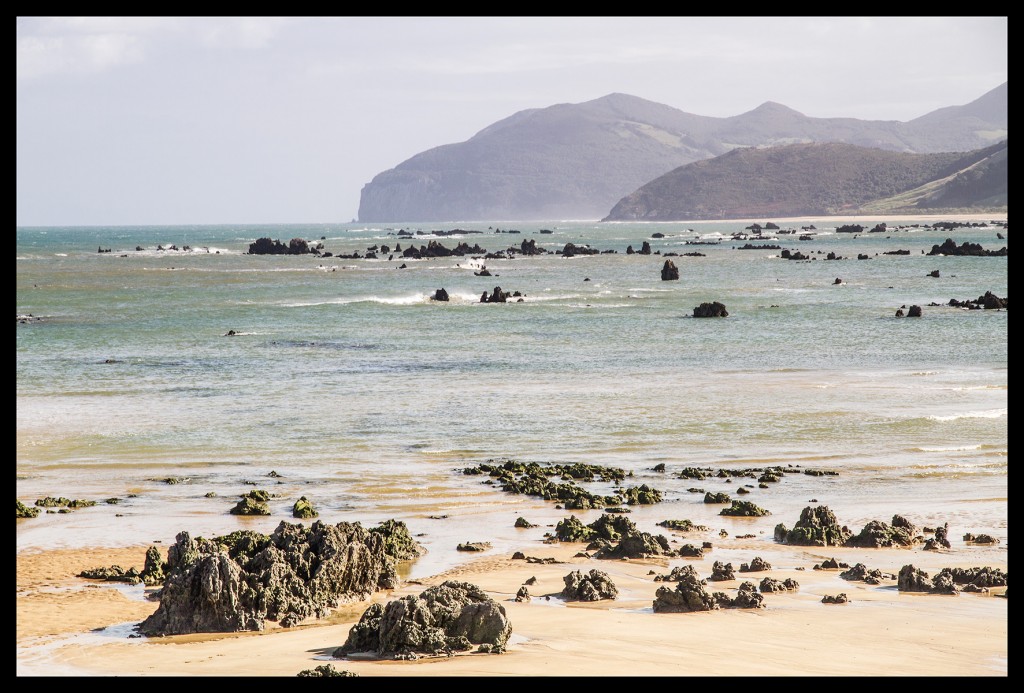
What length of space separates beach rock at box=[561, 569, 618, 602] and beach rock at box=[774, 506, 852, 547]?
3151 millimetres

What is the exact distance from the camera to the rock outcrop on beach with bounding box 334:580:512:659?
7.90 meters

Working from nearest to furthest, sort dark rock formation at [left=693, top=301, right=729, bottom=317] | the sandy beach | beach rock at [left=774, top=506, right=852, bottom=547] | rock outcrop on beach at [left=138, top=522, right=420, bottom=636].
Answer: the sandy beach → rock outcrop on beach at [left=138, top=522, right=420, bottom=636] → beach rock at [left=774, top=506, right=852, bottom=547] → dark rock formation at [left=693, top=301, right=729, bottom=317]

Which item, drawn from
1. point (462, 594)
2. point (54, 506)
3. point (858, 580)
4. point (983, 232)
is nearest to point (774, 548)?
point (858, 580)

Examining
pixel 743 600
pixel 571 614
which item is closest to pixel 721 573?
pixel 743 600

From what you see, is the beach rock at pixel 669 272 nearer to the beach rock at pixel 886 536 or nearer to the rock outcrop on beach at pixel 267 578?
→ the beach rock at pixel 886 536

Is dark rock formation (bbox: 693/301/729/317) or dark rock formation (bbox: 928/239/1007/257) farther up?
dark rock formation (bbox: 928/239/1007/257)

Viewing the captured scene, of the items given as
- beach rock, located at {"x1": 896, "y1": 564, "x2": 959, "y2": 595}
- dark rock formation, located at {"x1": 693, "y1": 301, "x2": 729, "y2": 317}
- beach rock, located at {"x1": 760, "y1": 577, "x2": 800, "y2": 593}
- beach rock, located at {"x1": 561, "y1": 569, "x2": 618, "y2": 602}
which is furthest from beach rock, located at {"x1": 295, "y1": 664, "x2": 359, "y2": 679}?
dark rock formation, located at {"x1": 693, "y1": 301, "x2": 729, "y2": 317}

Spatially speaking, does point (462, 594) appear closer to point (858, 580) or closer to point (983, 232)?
point (858, 580)

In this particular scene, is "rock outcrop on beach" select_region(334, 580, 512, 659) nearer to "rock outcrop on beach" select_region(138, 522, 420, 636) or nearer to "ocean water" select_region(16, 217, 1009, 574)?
"rock outcrop on beach" select_region(138, 522, 420, 636)

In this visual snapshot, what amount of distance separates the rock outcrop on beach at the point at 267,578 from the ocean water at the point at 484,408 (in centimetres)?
113

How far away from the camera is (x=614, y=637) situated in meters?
8.20

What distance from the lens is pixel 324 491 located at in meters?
15.3
